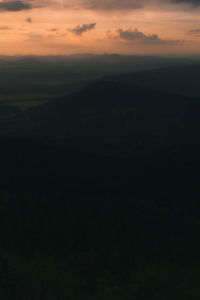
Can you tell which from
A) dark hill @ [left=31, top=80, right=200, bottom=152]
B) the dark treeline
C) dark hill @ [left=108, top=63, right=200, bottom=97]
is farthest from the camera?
dark hill @ [left=108, top=63, right=200, bottom=97]

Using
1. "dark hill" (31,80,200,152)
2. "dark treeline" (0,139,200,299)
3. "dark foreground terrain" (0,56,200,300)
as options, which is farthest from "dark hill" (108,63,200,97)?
"dark treeline" (0,139,200,299)

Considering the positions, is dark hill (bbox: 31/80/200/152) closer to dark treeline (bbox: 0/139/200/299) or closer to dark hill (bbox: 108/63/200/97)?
dark treeline (bbox: 0/139/200/299)

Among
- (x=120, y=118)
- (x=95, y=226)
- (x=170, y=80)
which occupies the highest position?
(x=170, y=80)

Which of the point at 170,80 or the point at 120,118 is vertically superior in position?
the point at 170,80

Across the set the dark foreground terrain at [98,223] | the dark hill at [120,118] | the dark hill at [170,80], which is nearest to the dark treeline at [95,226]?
the dark foreground terrain at [98,223]

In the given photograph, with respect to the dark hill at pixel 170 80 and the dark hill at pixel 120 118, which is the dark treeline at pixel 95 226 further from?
the dark hill at pixel 170 80

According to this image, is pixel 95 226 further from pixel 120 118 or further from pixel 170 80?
pixel 170 80

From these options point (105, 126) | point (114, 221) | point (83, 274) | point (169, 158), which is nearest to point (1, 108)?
point (105, 126)

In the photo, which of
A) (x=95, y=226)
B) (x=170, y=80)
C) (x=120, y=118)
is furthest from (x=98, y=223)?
(x=170, y=80)

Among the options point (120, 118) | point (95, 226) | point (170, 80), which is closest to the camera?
point (95, 226)
